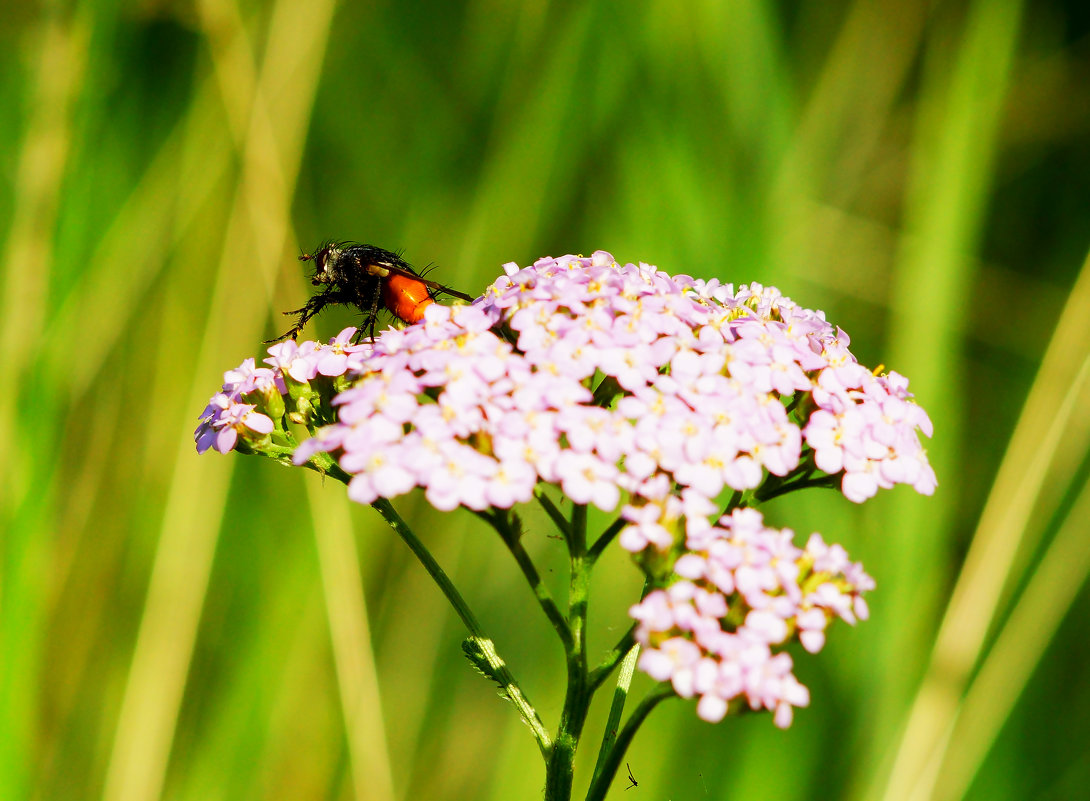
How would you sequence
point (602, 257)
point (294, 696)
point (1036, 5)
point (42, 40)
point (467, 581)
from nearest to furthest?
point (602, 257) → point (42, 40) → point (294, 696) → point (467, 581) → point (1036, 5)

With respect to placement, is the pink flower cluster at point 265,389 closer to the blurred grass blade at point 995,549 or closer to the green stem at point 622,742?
the green stem at point 622,742

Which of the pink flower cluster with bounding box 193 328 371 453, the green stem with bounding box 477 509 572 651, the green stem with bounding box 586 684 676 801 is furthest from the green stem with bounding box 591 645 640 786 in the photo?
the pink flower cluster with bounding box 193 328 371 453

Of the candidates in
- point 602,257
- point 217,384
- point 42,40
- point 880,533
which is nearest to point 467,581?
point 217,384

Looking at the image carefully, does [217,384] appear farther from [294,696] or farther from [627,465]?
[627,465]

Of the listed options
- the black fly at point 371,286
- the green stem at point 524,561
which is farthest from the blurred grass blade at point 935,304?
the black fly at point 371,286

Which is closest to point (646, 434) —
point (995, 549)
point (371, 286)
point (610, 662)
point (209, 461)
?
point (610, 662)

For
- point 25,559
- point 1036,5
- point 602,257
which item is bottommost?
point 25,559

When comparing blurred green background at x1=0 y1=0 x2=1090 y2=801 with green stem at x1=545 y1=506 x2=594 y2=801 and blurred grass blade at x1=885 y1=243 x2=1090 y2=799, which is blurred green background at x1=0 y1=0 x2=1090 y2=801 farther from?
green stem at x1=545 y1=506 x2=594 y2=801
